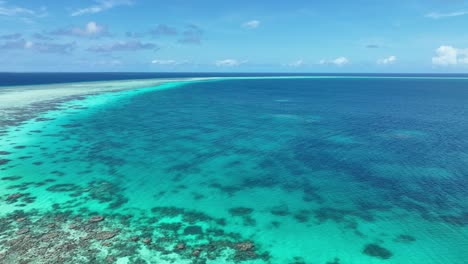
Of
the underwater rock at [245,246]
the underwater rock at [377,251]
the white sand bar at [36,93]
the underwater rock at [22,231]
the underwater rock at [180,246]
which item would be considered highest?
the white sand bar at [36,93]

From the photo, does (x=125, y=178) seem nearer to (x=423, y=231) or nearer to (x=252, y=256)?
(x=252, y=256)

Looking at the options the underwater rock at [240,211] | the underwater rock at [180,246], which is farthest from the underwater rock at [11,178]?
the underwater rock at [240,211]

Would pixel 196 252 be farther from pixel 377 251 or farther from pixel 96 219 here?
pixel 377 251

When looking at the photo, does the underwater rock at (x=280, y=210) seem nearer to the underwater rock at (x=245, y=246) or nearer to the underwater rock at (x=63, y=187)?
the underwater rock at (x=245, y=246)

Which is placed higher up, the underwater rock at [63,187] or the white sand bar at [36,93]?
the white sand bar at [36,93]

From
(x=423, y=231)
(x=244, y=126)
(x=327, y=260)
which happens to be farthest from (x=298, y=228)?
(x=244, y=126)

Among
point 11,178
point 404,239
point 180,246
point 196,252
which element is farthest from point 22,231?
point 404,239

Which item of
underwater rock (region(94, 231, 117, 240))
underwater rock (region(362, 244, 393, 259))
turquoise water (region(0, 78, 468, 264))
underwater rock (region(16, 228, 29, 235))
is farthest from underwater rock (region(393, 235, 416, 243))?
underwater rock (region(16, 228, 29, 235))
